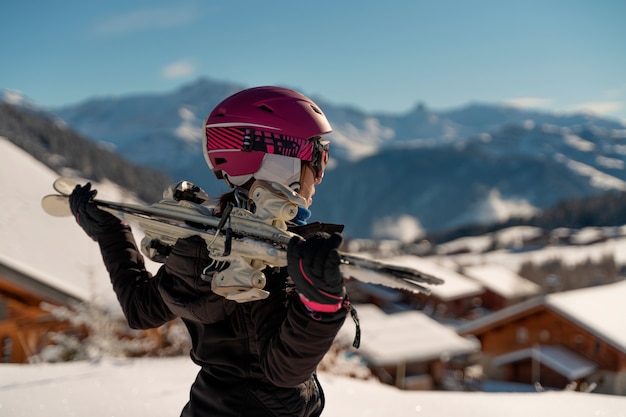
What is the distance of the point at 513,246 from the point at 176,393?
3632 inches

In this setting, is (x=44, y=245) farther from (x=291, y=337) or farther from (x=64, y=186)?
(x=291, y=337)

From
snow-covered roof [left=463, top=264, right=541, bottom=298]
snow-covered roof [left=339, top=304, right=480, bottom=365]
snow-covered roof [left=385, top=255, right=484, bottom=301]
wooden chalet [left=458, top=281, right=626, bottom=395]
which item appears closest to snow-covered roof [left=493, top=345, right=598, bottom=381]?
wooden chalet [left=458, top=281, right=626, bottom=395]

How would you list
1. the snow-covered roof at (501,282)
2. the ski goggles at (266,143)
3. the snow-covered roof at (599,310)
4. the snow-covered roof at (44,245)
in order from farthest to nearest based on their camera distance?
the snow-covered roof at (501,282) → the snow-covered roof at (599,310) → the snow-covered roof at (44,245) → the ski goggles at (266,143)

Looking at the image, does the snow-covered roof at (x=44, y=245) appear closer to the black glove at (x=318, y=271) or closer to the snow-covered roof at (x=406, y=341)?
the black glove at (x=318, y=271)

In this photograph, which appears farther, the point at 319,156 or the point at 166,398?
the point at 166,398

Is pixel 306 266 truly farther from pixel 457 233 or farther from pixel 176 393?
pixel 457 233

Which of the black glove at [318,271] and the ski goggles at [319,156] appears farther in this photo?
the ski goggles at [319,156]

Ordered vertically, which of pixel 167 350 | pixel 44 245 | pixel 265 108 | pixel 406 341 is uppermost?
pixel 265 108

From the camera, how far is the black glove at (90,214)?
281cm

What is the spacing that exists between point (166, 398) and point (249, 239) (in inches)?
92.2

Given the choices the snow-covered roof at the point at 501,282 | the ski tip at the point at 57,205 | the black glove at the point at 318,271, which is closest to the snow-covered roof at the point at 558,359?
the ski tip at the point at 57,205

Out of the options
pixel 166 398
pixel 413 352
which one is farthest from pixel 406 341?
pixel 166 398

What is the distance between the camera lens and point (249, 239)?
210 cm

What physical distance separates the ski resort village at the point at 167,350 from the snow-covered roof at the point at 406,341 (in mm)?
74
